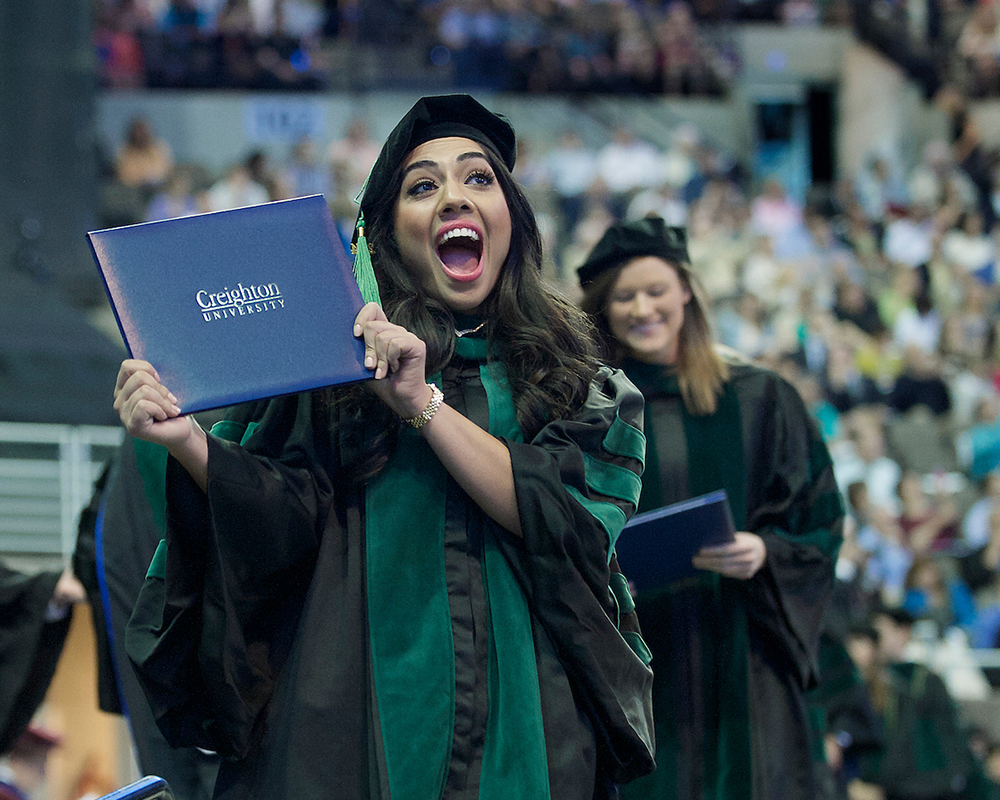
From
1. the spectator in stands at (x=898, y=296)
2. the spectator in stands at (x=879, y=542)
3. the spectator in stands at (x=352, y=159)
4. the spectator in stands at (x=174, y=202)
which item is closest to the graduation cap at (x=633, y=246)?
the spectator in stands at (x=879, y=542)

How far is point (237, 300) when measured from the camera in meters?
2.22

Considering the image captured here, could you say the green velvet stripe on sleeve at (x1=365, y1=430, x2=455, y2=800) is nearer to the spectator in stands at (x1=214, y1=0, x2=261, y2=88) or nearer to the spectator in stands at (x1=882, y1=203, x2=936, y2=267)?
the spectator in stands at (x1=882, y1=203, x2=936, y2=267)

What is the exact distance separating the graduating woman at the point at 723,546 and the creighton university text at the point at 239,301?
188 centimetres

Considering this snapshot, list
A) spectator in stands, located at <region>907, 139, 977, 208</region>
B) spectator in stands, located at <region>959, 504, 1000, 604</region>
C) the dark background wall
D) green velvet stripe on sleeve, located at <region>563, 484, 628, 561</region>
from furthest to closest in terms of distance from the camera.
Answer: spectator in stands, located at <region>907, 139, 977, 208</region> < spectator in stands, located at <region>959, 504, 1000, 604</region> < the dark background wall < green velvet stripe on sleeve, located at <region>563, 484, 628, 561</region>

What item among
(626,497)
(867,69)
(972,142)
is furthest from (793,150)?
(626,497)

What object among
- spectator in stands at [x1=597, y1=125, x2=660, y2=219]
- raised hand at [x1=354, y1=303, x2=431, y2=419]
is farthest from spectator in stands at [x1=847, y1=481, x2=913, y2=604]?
raised hand at [x1=354, y1=303, x2=431, y2=419]

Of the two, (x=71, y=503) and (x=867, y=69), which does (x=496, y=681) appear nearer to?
(x=71, y=503)

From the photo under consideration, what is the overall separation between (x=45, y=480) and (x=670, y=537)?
178 inches

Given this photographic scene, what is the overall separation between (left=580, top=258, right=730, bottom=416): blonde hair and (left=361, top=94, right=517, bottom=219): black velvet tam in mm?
1496

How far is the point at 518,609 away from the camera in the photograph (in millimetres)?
2309

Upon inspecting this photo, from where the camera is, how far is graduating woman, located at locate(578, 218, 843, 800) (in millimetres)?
3910

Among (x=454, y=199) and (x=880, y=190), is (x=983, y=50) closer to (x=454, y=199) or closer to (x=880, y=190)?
(x=880, y=190)

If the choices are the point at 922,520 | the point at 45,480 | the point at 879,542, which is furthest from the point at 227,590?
the point at 922,520

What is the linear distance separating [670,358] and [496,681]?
2030 millimetres
